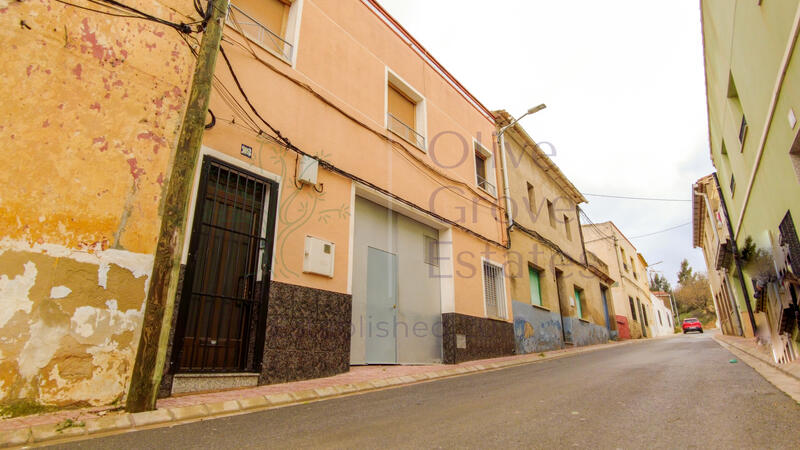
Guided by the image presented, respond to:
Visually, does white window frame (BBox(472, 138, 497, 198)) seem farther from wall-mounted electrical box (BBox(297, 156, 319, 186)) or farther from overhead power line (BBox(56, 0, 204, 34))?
overhead power line (BBox(56, 0, 204, 34))

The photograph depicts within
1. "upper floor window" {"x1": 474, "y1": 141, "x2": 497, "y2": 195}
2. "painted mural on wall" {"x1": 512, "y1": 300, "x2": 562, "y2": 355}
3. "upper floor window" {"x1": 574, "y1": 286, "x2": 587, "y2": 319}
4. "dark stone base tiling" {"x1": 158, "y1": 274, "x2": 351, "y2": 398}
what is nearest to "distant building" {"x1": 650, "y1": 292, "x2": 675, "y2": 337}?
"upper floor window" {"x1": 574, "y1": 286, "x2": 587, "y2": 319}

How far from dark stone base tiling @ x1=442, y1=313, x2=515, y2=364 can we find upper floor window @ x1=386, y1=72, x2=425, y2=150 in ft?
A: 12.9

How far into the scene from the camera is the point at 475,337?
29.4ft

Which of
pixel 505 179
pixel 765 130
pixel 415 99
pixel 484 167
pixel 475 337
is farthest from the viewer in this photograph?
pixel 505 179

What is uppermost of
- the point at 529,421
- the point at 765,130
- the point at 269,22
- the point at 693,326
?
the point at 269,22

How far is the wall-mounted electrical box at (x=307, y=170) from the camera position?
5989 mm

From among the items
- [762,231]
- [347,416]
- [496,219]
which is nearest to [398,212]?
[496,219]

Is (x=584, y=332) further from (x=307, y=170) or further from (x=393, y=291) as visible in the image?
(x=307, y=170)

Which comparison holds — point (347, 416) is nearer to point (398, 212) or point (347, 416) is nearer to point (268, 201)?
point (268, 201)

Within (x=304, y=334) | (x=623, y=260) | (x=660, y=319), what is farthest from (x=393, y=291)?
(x=660, y=319)

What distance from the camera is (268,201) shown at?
554 cm

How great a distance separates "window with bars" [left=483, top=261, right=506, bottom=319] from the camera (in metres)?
10.1

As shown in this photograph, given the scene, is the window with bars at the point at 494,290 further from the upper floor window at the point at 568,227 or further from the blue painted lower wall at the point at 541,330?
the upper floor window at the point at 568,227

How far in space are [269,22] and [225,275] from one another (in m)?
4.28
